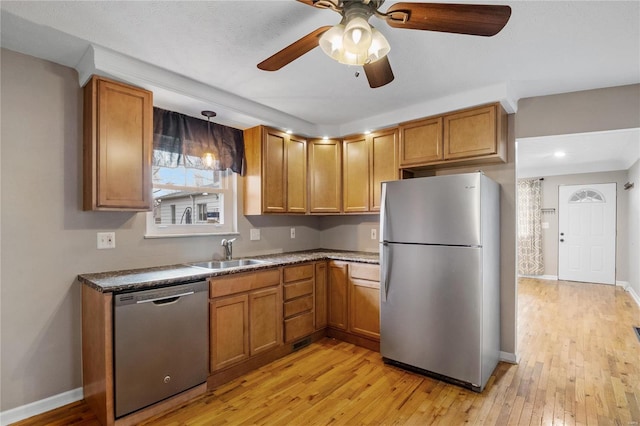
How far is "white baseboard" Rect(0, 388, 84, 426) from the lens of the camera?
2.01 m

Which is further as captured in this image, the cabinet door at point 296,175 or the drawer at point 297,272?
the cabinet door at point 296,175

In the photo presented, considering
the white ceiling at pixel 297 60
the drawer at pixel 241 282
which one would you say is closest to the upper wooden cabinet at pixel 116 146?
the white ceiling at pixel 297 60

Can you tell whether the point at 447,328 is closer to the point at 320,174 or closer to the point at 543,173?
the point at 320,174

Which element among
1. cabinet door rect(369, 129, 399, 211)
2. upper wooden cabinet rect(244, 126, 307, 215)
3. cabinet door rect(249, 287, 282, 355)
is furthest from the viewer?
cabinet door rect(369, 129, 399, 211)

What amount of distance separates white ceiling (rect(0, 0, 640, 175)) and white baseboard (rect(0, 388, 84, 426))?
7.25 feet

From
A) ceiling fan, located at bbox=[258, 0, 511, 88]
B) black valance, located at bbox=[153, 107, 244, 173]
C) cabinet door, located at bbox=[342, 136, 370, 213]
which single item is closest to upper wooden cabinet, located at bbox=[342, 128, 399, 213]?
cabinet door, located at bbox=[342, 136, 370, 213]

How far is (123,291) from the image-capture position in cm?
195

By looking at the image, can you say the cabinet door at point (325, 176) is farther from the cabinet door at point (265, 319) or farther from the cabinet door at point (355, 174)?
the cabinet door at point (265, 319)

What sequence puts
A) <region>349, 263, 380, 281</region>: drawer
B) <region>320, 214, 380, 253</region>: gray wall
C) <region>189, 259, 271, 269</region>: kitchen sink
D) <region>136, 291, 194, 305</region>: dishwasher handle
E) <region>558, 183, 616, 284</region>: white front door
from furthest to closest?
1. <region>558, 183, 616, 284</region>: white front door
2. <region>320, 214, 380, 253</region>: gray wall
3. <region>349, 263, 380, 281</region>: drawer
4. <region>189, 259, 271, 269</region>: kitchen sink
5. <region>136, 291, 194, 305</region>: dishwasher handle

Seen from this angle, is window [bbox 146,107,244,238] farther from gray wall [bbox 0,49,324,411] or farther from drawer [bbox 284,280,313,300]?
drawer [bbox 284,280,313,300]

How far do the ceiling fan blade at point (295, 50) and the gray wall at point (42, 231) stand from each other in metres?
1.58

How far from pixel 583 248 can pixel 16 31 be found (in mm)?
8625

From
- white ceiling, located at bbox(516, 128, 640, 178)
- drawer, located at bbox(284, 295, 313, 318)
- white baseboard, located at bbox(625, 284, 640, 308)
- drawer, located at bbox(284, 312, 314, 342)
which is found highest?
white ceiling, located at bbox(516, 128, 640, 178)

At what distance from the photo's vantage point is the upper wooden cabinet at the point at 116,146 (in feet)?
7.11
